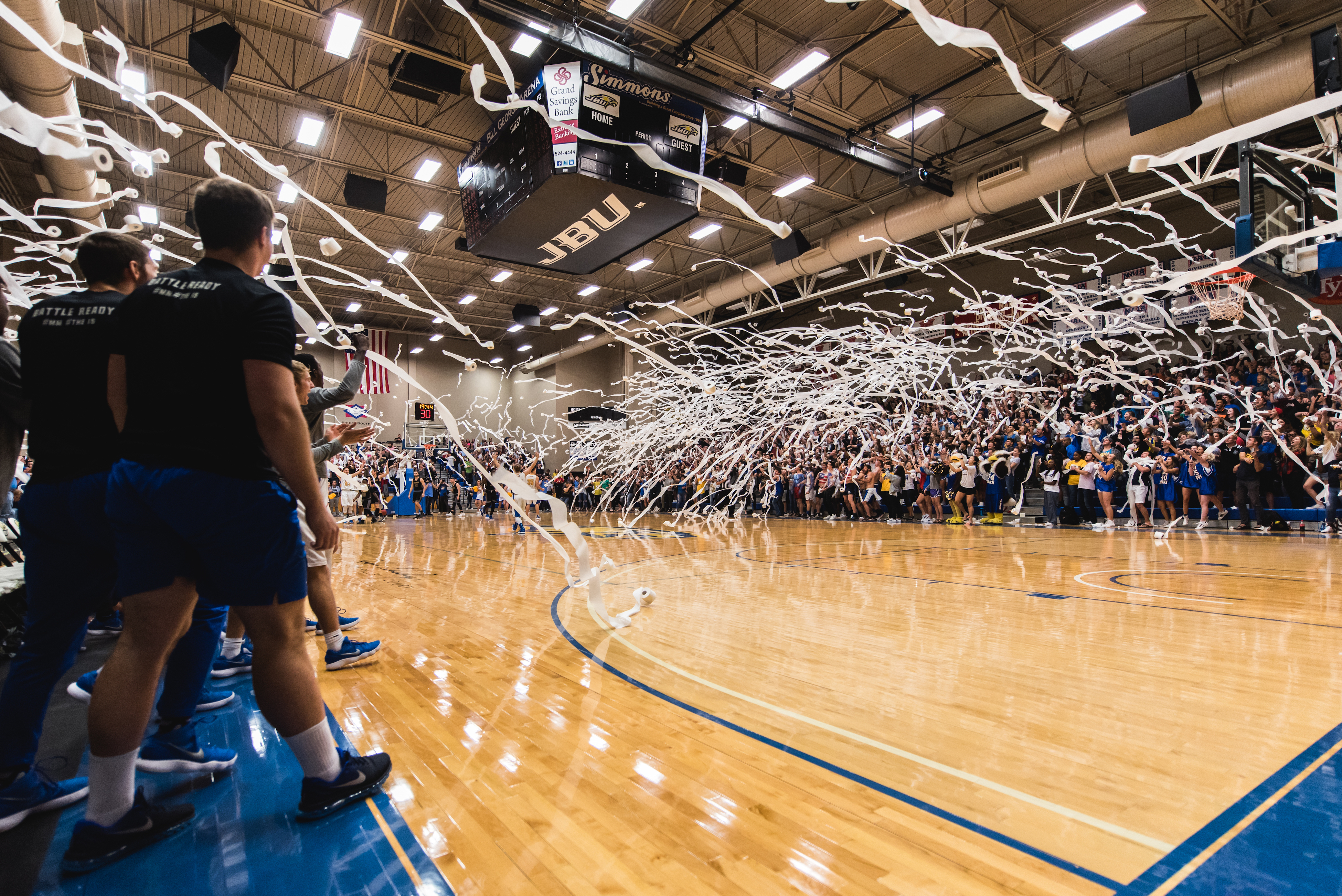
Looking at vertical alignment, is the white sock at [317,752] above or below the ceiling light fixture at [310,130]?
below

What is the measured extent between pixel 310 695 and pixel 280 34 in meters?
10.2

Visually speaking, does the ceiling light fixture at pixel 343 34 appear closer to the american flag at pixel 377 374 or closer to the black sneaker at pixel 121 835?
the black sneaker at pixel 121 835

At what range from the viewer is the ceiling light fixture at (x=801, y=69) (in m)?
8.55

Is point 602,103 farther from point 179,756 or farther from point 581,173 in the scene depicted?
point 179,756

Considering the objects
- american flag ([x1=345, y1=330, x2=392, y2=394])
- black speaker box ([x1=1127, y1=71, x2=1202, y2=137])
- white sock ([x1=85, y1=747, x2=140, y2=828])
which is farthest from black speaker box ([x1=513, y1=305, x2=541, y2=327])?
white sock ([x1=85, y1=747, x2=140, y2=828])

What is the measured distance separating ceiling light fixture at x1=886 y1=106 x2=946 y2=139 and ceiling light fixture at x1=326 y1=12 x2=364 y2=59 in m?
7.62

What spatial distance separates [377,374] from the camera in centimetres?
2116

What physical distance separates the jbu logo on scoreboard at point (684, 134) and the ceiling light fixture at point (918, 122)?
4431 millimetres

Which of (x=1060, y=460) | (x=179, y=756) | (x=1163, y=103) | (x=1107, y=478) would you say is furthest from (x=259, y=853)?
(x=1060, y=460)

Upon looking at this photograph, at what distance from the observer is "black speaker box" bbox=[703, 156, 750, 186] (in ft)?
36.2

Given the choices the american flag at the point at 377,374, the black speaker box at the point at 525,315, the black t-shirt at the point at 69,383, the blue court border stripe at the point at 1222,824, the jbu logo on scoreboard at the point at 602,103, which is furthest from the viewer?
the american flag at the point at 377,374

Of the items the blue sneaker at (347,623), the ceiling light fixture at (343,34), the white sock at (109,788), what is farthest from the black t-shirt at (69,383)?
the ceiling light fixture at (343,34)

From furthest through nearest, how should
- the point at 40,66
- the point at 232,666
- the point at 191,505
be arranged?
1. the point at 40,66
2. the point at 232,666
3. the point at 191,505

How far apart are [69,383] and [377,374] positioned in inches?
823
